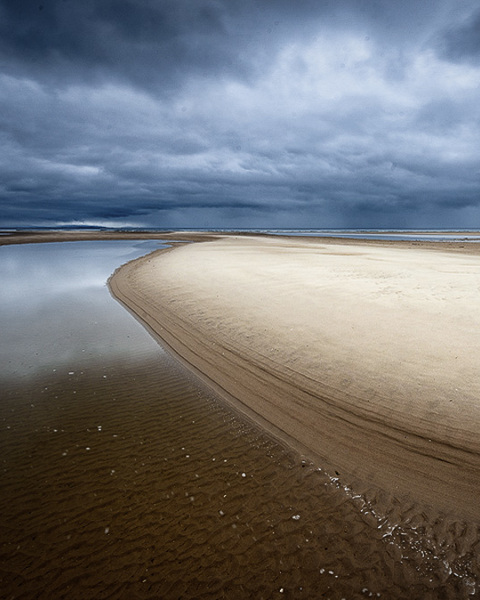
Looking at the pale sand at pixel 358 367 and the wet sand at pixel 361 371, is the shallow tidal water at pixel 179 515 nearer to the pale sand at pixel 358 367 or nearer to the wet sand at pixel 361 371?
the wet sand at pixel 361 371

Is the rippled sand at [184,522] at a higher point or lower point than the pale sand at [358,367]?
lower

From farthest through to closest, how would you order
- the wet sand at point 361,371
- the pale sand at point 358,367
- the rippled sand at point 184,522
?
the pale sand at point 358,367 < the wet sand at point 361,371 < the rippled sand at point 184,522

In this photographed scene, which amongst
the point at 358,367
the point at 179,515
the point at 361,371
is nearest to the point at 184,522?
the point at 179,515

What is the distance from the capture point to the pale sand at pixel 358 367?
4.45m

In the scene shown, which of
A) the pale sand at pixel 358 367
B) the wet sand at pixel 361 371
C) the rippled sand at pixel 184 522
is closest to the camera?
the rippled sand at pixel 184 522

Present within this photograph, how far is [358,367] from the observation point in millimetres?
6762

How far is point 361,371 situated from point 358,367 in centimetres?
16

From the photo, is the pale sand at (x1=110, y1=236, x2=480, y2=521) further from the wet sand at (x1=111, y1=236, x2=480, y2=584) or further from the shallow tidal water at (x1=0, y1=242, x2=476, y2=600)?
the shallow tidal water at (x1=0, y1=242, x2=476, y2=600)

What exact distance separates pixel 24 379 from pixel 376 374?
7161mm

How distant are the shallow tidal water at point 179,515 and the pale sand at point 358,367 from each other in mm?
Result: 535

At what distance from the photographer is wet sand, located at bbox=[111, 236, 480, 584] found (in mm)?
4277

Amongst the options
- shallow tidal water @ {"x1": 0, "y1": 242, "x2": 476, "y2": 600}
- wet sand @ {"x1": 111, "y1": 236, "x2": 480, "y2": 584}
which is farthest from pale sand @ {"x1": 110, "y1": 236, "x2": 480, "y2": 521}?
shallow tidal water @ {"x1": 0, "y1": 242, "x2": 476, "y2": 600}

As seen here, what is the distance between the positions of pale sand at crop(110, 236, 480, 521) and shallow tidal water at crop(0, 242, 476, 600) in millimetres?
535

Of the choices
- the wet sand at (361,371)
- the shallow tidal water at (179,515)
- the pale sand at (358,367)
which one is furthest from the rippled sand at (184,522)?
the pale sand at (358,367)
